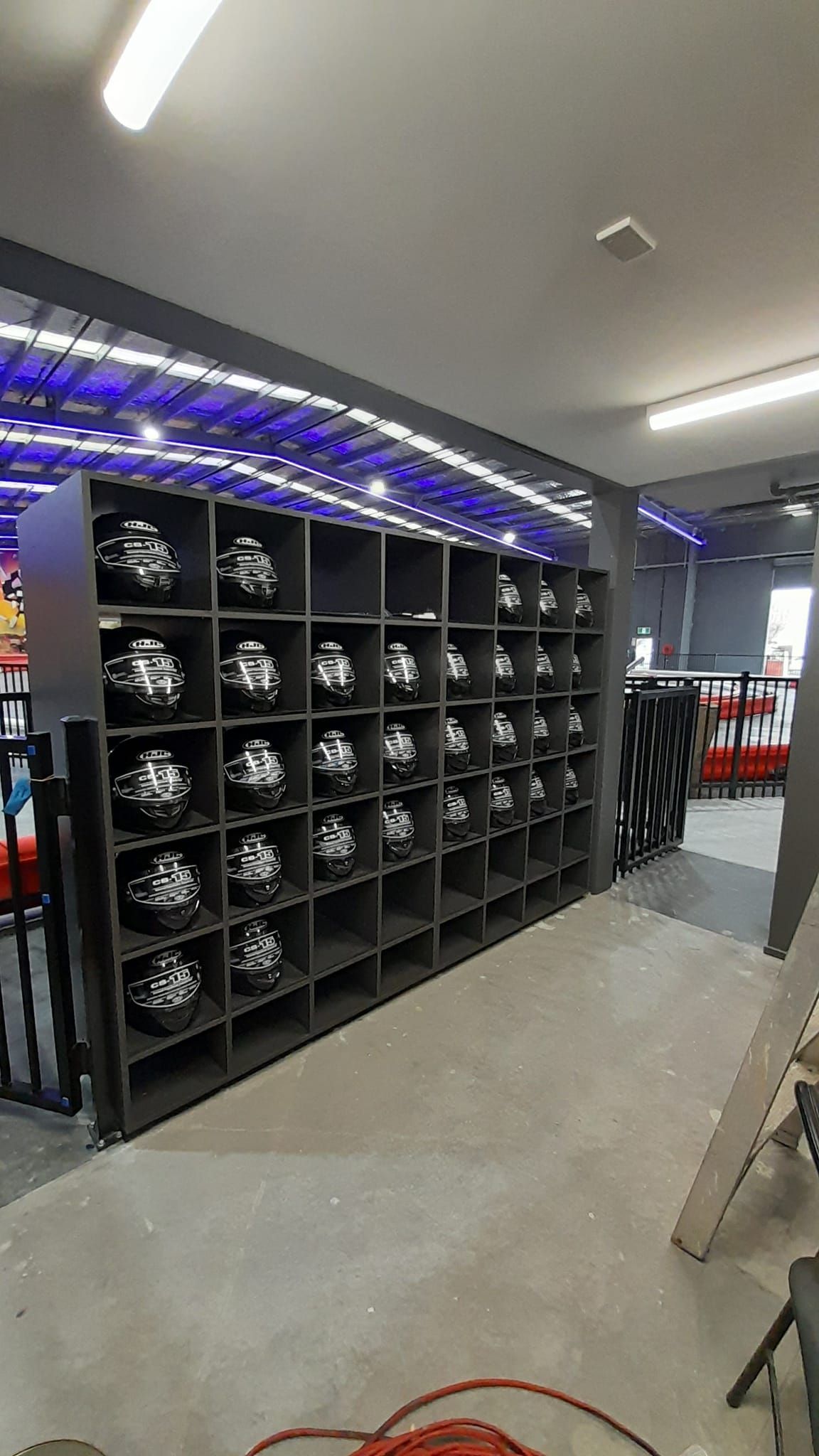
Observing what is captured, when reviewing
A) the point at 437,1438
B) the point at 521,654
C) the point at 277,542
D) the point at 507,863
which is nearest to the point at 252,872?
the point at 277,542

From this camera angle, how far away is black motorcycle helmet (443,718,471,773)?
2879 mm

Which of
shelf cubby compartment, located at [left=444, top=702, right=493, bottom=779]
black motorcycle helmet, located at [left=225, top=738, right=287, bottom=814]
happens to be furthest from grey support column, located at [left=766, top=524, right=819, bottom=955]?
black motorcycle helmet, located at [left=225, top=738, right=287, bottom=814]

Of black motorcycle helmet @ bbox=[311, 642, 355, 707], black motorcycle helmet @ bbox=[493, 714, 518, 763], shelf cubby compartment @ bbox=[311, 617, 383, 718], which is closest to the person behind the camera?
black motorcycle helmet @ bbox=[311, 642, 355, 707]

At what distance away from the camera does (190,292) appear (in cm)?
186

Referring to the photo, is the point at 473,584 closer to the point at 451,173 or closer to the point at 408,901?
the point at 408,901

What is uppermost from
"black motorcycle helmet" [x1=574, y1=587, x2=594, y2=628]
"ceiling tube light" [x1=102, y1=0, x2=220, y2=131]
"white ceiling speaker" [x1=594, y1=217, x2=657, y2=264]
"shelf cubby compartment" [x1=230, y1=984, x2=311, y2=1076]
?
"ceiling tube light" [x1=102, y1=0, x2=220, y2=131]

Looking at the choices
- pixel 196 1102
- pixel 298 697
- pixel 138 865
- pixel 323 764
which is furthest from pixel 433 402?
pixel 196 1102

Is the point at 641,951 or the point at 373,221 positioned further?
the point at 641,951

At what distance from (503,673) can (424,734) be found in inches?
24.2

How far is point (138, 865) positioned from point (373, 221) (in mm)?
1980

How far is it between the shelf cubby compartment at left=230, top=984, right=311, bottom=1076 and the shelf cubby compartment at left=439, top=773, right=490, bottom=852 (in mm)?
1113

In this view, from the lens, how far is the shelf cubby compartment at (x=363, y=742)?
2512 mm

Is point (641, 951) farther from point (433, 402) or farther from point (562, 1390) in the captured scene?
point (433, 402)

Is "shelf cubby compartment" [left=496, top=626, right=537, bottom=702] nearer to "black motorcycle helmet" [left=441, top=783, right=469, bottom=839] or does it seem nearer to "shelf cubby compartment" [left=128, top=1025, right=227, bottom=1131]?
"black motorcycle helmet" [left=441, top=783, right=469, bottom=839]
